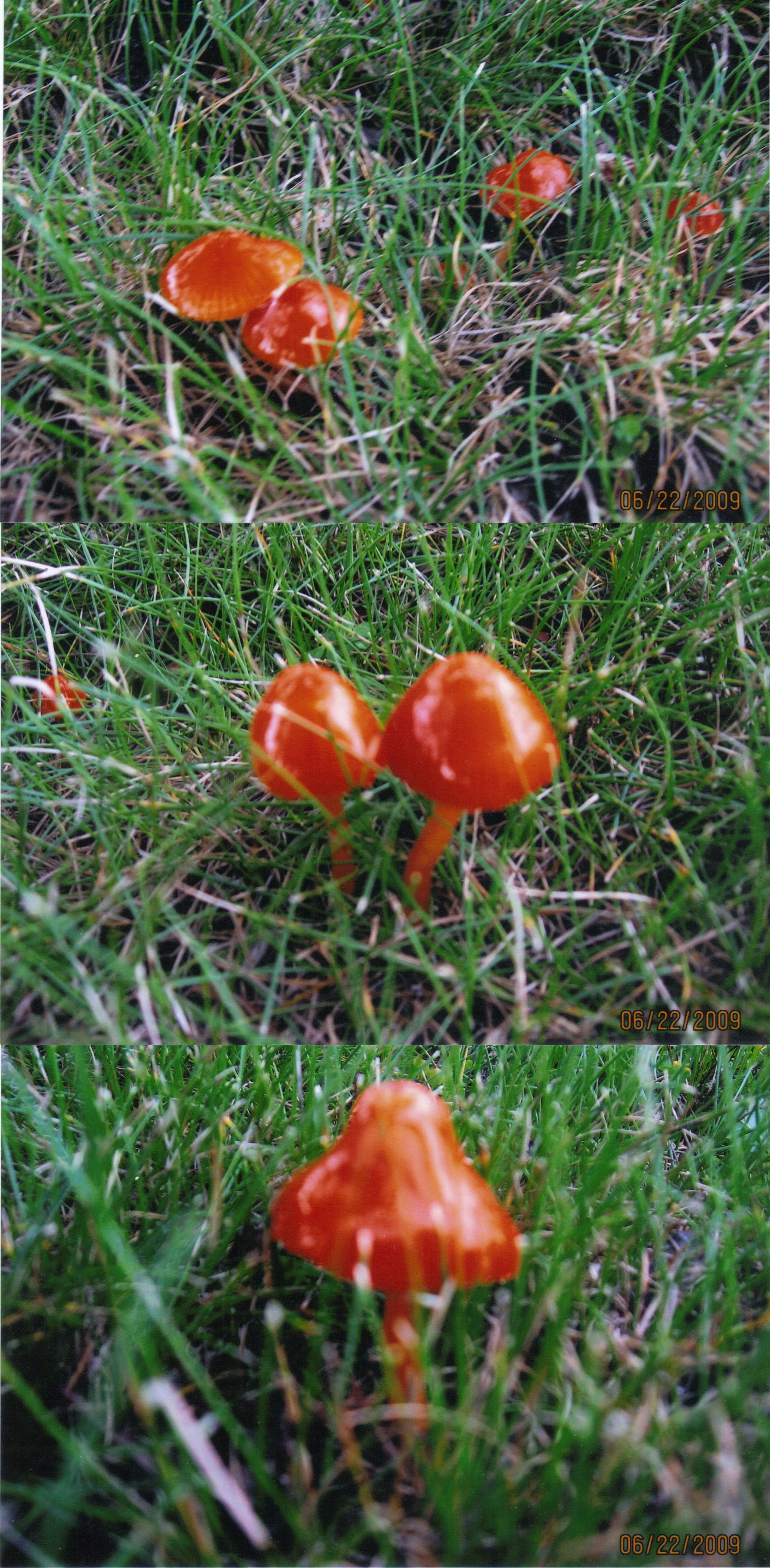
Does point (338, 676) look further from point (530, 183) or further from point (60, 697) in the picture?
point (530, 183)

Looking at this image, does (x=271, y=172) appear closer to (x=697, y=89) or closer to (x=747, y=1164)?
(x=697, y=89)

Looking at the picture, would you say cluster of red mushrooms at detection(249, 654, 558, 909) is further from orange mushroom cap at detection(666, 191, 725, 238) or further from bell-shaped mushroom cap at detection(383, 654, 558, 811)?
orange mushroom cap at detection(666, 191, 725, 238)

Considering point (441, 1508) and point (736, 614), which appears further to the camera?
point (736, 614)

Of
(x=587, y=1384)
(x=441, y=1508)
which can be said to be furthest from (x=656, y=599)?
(x=441, y=1508)

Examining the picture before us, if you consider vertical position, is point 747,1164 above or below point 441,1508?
below

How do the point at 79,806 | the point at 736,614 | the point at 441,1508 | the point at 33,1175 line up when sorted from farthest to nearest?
the point at 736,614, the point at 79,806, the point at 33,1175, the point at 441,1508

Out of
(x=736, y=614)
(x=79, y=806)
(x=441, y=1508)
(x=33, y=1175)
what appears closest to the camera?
(x=441, y=1508)
